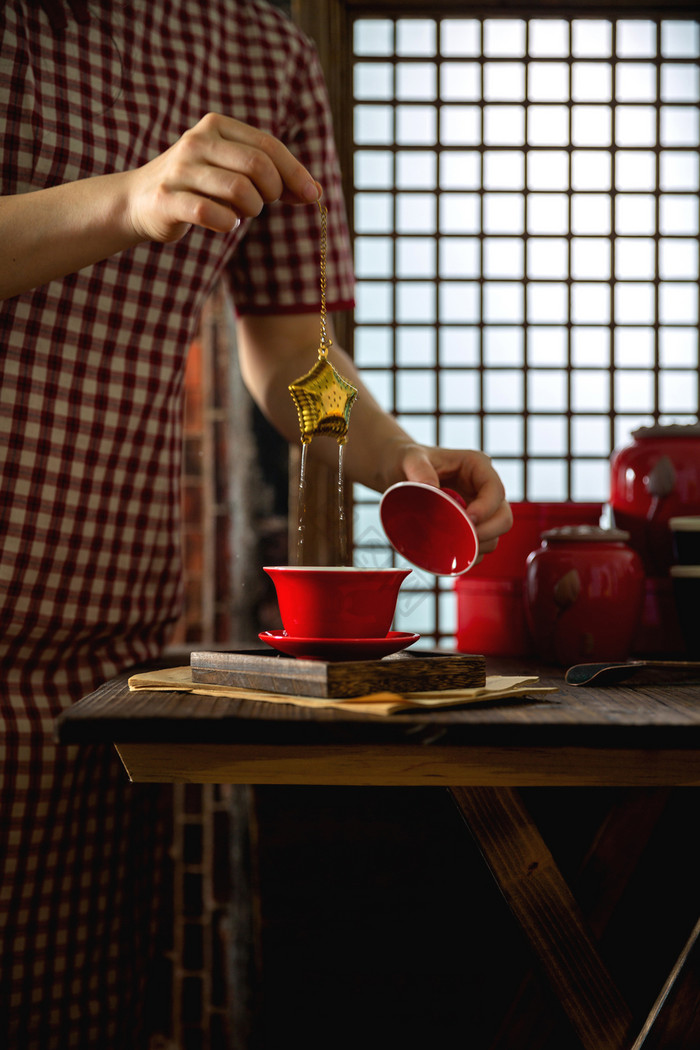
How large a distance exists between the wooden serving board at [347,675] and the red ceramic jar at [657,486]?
67 cm

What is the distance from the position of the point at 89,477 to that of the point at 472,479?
511 millimetres

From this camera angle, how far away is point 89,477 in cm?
112

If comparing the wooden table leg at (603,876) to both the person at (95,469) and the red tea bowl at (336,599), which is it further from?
the red tea bowl at (336,599)

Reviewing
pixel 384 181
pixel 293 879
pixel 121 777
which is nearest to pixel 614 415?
pixel 384 181

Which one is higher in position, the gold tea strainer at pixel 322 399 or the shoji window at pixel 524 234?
the shoji window at pixel 524 234

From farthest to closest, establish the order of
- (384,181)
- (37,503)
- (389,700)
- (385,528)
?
1. (384,181)
2. (37,503)
3. (385,528)
4. (389,700)

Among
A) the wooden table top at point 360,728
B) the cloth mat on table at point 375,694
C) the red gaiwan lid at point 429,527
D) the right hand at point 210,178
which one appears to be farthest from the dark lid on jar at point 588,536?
the right hand at point 210,178

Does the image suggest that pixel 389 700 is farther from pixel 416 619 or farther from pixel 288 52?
pixel 416 619

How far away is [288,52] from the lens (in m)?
1.30

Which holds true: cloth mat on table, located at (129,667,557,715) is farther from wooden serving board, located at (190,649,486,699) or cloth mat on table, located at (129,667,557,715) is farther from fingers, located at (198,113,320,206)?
fingers, located at (198,113,320,206)

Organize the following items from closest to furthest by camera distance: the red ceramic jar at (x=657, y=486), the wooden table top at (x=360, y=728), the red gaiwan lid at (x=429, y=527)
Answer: the wooden table top at (x=360, y=728)
the red gaiwan lid at (x=429, y=527)
the red ceramic jar at (x=657, y=486)

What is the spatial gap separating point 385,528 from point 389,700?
35 centimetres

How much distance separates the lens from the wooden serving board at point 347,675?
0.65m

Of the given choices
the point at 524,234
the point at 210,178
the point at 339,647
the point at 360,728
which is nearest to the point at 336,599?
the point at 339,647
